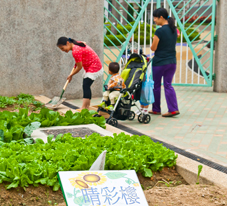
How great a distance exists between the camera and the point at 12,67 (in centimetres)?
809

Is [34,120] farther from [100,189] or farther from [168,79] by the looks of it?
[168,79]

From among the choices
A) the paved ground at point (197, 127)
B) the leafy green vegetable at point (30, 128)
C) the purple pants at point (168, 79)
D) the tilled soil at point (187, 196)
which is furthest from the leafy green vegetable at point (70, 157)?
the purple pants at point (168, 79)

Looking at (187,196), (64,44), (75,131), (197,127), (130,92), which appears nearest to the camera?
(187,196)

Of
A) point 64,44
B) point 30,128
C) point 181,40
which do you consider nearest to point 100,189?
point 30,128

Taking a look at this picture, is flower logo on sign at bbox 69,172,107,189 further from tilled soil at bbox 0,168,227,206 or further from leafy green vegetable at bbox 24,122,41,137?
leafy green vegetable at bbox 24,122,41,137

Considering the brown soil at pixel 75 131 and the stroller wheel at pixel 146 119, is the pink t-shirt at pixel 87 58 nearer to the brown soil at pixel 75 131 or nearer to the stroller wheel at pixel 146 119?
the stroller wheel at pixel 146 119

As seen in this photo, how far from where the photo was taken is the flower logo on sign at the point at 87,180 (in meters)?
2.17

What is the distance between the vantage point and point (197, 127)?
6.13 meters

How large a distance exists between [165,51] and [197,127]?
1.56 metres

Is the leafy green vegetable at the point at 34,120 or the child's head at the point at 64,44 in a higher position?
the child's head at the point at 64,44

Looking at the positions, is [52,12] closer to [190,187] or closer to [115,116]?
[115,116]

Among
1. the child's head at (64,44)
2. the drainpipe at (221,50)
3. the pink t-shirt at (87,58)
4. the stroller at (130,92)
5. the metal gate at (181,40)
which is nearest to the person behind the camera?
the stroller at (130,92)

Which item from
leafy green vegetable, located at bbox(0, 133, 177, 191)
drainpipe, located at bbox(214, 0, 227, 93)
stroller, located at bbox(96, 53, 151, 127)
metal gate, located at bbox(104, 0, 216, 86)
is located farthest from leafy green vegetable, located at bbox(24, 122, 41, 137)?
drainpipe, located at bbox(214, 0, 227, 93)

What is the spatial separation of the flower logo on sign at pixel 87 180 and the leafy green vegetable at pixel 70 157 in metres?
0.73
